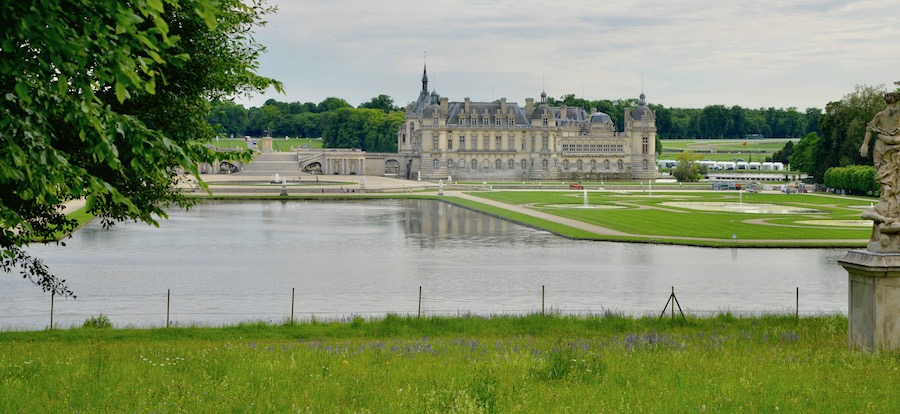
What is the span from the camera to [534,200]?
77688 millimetres

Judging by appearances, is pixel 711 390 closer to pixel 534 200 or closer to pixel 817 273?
pixel 817 273

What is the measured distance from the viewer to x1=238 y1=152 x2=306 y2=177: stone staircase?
13488 centimetres

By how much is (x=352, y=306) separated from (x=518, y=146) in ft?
373

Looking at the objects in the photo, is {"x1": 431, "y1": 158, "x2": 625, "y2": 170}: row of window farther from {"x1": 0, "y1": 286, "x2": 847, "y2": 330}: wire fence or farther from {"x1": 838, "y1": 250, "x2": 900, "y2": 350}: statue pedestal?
{"x1": 838, "y1": 250, "x2": 900, "y2": 350}: statue pedestal

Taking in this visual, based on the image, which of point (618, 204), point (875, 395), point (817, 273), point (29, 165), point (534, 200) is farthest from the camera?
point (534, 200)

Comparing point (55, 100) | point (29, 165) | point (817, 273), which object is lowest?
point (817, 273)

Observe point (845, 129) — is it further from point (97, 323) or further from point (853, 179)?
point (97, 323)

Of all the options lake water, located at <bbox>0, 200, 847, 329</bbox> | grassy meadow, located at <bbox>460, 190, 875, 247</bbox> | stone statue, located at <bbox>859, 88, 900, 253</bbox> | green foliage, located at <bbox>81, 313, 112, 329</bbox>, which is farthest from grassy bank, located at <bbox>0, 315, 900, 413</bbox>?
grassy meadow, located at <bbox>460, 190, 875, 247</bbox>

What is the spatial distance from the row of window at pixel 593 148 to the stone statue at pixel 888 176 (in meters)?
127

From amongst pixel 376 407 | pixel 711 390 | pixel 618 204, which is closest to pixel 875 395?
pixel 711 390

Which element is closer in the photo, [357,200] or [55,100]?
[55,100]

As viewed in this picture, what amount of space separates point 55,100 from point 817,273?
28490mm

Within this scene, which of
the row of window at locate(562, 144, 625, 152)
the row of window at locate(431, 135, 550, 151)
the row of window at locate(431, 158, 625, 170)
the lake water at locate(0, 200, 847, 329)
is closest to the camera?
the lake water at locate(0, 200, 847, 329)

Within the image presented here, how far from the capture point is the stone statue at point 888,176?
47.5 ft
